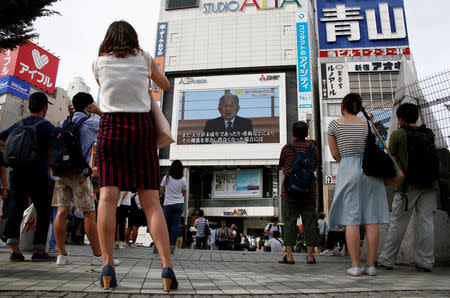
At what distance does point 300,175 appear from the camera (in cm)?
407

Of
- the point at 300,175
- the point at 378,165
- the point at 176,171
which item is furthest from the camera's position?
the point at 176,171

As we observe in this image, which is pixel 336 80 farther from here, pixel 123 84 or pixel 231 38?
pixel 123 84

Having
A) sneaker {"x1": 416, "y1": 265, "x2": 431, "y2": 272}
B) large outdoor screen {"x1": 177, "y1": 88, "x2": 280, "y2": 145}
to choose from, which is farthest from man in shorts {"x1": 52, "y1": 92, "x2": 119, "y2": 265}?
large outdoor screen {"x1": 177, "y1": 88, "x2": 280, "y2": 145}

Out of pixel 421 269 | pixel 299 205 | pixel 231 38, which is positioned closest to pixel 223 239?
pixel 299 205

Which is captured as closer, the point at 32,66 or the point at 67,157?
the point at 67,157

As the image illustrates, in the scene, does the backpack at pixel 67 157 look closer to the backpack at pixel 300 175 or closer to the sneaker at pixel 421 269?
the backpack at pixel 300 175

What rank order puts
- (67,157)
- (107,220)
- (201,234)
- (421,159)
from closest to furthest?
1. (107,220)
2. (67,157)
3. (421,159)
4. (201,234)

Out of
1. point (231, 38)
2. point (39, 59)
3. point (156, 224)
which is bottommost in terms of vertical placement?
point (156, 224)

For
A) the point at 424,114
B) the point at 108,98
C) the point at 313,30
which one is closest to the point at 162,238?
the point at 108,98

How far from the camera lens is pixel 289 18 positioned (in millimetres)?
37781

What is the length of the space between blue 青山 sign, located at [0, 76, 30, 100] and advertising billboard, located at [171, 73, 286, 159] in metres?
14.3

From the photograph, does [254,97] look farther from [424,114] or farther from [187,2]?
[424,114]

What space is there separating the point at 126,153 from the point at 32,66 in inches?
1424

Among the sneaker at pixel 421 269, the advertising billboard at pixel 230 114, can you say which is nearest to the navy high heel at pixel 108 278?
the sneaker at pixel 421 269
